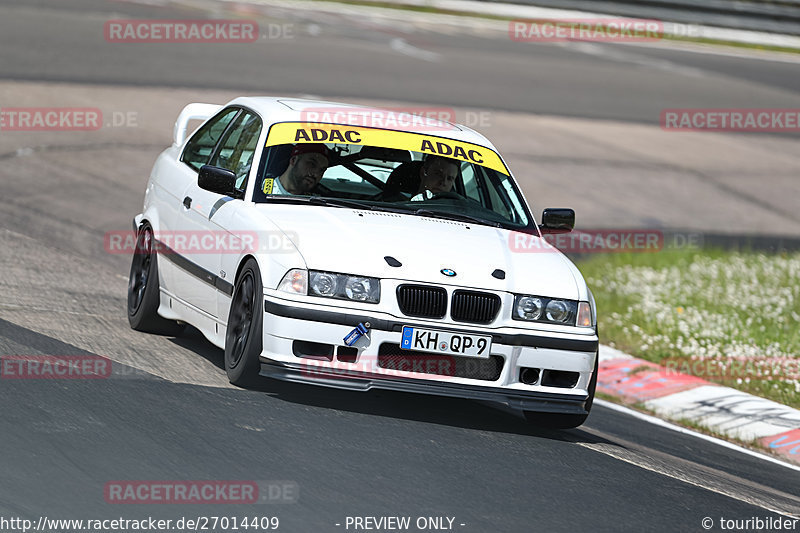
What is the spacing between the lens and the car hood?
7.04m

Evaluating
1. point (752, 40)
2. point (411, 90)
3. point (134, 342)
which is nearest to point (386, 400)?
point (134, 342)

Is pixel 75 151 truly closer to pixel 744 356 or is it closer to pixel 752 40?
pixel 744 356

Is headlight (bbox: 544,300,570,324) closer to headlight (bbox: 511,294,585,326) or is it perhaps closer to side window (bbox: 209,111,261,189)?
headlight (bbox: 511,294,585,326)

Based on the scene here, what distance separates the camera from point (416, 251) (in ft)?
23.6

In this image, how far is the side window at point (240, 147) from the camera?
831 cm

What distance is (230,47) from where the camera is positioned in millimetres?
23297

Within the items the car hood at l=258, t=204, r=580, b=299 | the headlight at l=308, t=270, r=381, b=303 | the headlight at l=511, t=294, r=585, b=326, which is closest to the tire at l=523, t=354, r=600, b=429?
the headlight at l=511, t=294, r=585, b=326

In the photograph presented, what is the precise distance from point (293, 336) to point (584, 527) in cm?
191

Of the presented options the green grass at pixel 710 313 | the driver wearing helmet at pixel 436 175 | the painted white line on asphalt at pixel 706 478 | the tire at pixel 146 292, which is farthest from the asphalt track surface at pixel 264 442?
the green grass at pixel 710 313

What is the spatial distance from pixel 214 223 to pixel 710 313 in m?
6.06

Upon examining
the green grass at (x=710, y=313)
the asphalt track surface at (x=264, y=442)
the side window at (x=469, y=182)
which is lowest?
the green grass at (x=710, y=313)

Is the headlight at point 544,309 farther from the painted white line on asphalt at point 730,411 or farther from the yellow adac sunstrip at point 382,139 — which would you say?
the painted white line on asphalt at point 730,411

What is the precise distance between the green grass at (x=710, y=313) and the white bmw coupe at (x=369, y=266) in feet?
9.18

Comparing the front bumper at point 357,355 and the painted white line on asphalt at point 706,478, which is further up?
the front bumper at point 357,355
